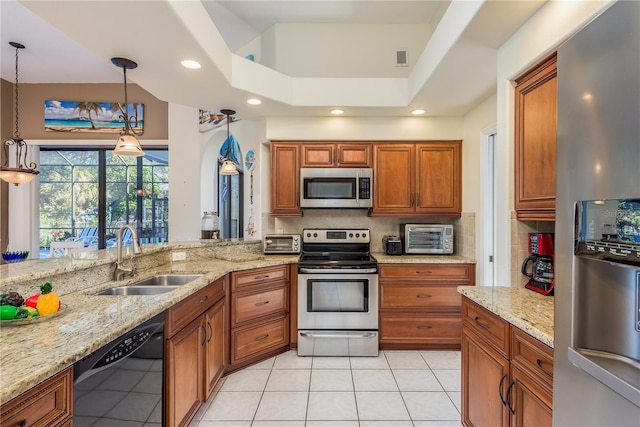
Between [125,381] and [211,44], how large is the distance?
6.83ft

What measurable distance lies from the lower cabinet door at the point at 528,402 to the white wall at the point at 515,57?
27.7 inches

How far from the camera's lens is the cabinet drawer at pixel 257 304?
264cm

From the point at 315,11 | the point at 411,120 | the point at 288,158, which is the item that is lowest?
the point at 288,158

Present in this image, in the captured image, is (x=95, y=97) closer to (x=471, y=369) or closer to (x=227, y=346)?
(x=227, y=346)

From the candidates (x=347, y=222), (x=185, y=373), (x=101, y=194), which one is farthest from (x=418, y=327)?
(x=101, y=194)

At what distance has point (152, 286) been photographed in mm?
2053

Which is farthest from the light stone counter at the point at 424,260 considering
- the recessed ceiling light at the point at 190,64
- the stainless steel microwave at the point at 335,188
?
the recessed ceiling light at the point at 190,64

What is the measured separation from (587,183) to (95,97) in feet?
18.0

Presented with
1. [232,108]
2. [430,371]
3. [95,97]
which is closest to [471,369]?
[430,371]

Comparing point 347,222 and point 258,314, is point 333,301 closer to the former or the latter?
point 258,314

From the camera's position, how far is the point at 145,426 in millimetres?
1434

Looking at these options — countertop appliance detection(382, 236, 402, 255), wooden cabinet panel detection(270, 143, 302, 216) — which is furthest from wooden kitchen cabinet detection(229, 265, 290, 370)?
countertop appliance detection(382, 236, 402, 255)

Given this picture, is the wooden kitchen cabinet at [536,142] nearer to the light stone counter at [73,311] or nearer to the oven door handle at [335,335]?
the oven door handle at [335,335]

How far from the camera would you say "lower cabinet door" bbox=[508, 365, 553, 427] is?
1.14 m
